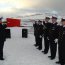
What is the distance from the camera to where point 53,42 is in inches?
453

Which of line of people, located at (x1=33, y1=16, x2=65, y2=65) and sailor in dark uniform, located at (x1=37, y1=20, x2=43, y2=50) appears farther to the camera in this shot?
sailor in dark uniform, located at (x1=37, y1=20, x2=43, y2=50)

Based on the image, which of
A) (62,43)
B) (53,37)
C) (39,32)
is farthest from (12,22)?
(62,43)

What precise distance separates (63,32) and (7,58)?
2834mm

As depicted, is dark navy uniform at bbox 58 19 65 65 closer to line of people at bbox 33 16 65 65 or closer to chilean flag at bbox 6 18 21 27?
line of people at bbox 33 16 65 65

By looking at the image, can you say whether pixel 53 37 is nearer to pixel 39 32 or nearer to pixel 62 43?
pixel 62 43

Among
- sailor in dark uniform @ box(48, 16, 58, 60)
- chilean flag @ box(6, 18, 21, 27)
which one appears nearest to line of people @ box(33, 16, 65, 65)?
sailor in dark uniform @ box(48, 16, 58, 60)

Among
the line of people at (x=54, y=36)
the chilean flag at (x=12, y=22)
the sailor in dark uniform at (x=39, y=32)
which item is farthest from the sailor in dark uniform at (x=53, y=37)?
the chilean flag at (x=12, y=22)

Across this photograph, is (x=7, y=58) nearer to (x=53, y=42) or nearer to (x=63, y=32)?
(x=53, y=42)

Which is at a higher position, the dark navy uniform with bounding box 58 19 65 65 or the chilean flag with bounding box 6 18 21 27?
the dark navy uniform with bounding box 58 19 65 65

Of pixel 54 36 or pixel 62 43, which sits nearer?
pixel 62 43

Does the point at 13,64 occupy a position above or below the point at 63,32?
below

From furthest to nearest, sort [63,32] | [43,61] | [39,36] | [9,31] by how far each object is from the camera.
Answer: [9,31] < [39,36] < [43,61] < [63,32]

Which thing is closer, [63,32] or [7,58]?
[63,32]

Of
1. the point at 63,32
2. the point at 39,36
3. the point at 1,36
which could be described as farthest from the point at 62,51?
the point at 39,36
